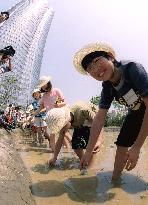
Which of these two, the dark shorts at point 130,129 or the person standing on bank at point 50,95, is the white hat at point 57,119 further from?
the person standing on bank at point 50,95

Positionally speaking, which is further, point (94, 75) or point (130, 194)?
point (130, 194)

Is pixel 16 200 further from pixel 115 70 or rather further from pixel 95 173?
pixel 95 173

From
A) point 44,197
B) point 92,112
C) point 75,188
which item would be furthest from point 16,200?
point 92,112

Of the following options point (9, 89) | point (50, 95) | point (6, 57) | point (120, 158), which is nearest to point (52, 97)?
point (50, 95)

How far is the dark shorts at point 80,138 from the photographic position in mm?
5051

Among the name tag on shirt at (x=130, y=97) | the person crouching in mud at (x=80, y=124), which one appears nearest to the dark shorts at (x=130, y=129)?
the name tag on shirt at (x=130, y=97)

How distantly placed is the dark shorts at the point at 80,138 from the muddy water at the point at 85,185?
32 centimetres

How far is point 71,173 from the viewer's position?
486 cm

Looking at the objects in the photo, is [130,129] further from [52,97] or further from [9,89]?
[9,89]

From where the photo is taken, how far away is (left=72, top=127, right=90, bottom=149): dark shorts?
5.05 metres

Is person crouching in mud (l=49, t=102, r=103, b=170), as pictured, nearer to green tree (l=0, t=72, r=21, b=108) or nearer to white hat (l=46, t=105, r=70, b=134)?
white hat (l=46, t=105, r=70, b=134)

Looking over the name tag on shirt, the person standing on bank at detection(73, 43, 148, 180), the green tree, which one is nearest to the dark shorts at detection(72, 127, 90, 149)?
the person standing on bank at detection(73, 43, 148, 180)

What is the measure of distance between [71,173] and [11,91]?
27009 millimetres

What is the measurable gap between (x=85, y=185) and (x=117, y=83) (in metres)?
1.23
